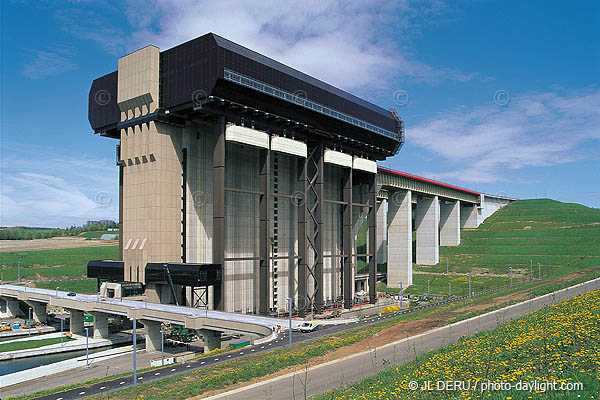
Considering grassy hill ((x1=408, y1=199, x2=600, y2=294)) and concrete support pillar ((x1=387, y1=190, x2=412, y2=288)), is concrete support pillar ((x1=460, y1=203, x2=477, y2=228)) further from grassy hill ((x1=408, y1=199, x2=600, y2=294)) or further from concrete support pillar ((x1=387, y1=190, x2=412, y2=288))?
concrete support pillar ((x1=387, y1=190, x2=412, y2=288))

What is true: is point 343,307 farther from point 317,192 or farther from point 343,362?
point 343,362

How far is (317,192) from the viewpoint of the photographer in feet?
252

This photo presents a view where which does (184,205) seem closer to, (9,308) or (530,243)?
(9,308)

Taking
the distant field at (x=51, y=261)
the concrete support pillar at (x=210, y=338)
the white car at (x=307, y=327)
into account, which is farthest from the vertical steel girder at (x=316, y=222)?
the distant field at (x=51, y=261)

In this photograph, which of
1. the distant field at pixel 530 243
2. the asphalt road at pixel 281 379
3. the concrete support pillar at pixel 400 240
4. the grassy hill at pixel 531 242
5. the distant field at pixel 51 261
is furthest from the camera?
the distant field at pixel 51 261

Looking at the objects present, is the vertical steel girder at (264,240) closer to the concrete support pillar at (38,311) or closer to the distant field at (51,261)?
the concrete support pillar at (38,311)

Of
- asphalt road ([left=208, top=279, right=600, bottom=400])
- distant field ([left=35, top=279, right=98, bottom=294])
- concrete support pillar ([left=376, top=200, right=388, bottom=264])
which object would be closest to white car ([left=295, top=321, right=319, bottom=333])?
asphalt road ([left=208, top=279, right=600, bottom=400])

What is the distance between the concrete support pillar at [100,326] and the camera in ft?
210

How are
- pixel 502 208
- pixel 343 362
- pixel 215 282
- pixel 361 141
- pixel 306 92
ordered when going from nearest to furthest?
1. pixel 343 362
2. pixel 215 282
3. pixel 306 92
4. pixel 361 141
5. pixel 502 208

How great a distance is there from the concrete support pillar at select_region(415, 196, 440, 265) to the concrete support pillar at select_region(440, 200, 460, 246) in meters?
16.9

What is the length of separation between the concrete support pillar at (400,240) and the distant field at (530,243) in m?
11.5

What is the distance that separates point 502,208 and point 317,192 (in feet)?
378

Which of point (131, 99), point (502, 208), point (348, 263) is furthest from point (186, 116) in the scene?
point (502, 208)

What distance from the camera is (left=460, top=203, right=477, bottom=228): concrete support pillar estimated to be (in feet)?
484
